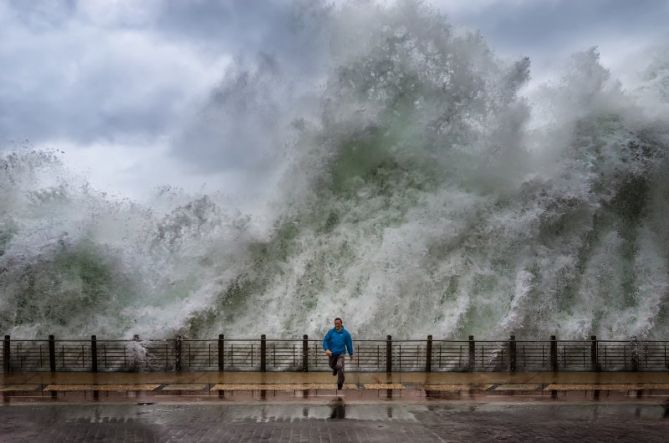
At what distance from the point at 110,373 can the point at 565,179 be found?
14099 mm

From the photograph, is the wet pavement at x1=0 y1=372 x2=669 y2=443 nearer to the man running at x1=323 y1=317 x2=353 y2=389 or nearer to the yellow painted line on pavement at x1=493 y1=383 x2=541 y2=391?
the yellow painted line on pavement at x1=493 y1=383 x2=541 y2=391

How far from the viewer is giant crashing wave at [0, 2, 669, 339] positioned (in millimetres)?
18109

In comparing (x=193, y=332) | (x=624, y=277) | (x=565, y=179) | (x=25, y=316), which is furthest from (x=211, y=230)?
(x=624, y=277)

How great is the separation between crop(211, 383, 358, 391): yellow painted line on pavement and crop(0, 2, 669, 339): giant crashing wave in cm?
461

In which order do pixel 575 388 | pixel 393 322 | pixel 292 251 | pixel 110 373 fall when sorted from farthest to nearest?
pixel 292 251
pixel 393 322
pixel 110 373
pixel 575 388

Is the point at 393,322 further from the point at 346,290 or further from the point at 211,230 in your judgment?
the point at 211,230

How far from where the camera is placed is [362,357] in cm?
1565

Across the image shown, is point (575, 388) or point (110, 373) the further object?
point (110, 373)

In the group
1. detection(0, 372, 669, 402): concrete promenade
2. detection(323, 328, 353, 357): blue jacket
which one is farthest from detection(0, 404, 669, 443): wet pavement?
detection(323, 328, 353, 357): blue jacket

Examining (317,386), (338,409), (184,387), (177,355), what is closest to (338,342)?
(317,386)

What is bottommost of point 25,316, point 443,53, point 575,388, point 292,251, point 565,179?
point 575,388

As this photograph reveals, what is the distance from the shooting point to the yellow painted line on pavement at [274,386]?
1252cm

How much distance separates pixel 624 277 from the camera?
63.5 ft

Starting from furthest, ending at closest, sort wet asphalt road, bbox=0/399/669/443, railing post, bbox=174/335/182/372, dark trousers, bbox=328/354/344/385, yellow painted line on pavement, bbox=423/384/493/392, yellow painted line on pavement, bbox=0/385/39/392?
railing post, bbox=174/335/182/372, yellow painted line on pavement, bbox=423/384/493/392, yellow painted line on pavement, bbox=0/385/39/392, dark trousers, bbox=328/354/344/385, wet asphalt road, bbox=0/399/669/443
